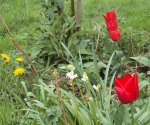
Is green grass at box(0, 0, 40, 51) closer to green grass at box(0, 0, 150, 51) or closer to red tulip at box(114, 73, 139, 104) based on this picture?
green grass at box(0, 0, 150, 51)

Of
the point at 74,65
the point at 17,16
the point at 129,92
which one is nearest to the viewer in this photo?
the point at 129,92

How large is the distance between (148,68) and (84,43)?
0.83 meters

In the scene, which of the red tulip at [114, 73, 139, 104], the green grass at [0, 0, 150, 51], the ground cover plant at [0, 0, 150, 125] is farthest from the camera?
the green grass at [0, 0, 150, 51]

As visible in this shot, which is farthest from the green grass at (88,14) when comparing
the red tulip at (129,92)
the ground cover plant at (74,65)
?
the red tulip at (129,92)

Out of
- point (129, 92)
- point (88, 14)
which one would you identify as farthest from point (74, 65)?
point (88, 14)

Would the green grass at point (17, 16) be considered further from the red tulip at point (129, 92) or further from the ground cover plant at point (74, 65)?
the red tulip at point (129, 92)

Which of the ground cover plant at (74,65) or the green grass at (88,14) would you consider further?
the green grass at (88,14)

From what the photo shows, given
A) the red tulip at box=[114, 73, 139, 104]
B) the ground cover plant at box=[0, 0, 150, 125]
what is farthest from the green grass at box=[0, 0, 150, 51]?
the red tulip at box=[114, 73, 139, 104]

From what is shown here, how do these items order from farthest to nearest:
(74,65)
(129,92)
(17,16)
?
(17,16), (74,65), (129,92)

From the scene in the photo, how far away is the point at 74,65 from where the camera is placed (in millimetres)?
3914

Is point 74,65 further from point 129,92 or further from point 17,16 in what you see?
point 17,16

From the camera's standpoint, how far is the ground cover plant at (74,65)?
272cm

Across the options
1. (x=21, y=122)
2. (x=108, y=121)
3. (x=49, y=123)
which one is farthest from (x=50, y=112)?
(x=108, y=121)

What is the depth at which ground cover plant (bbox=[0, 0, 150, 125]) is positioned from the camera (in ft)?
8.93
